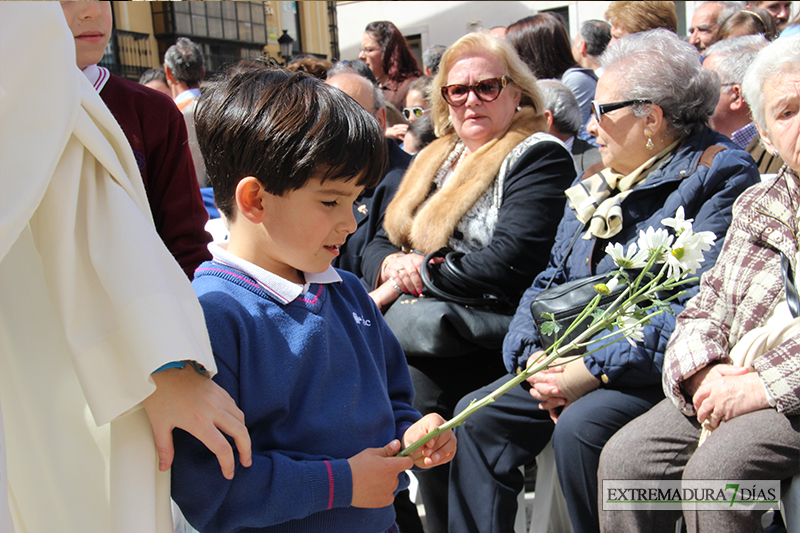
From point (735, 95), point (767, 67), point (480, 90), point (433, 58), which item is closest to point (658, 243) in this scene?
point (767, 67)

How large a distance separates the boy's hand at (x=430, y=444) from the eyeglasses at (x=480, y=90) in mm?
2020

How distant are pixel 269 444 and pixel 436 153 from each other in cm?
226

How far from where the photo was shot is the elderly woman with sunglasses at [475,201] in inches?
111

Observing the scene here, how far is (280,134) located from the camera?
1380 millimetres

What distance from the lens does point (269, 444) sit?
134 cm

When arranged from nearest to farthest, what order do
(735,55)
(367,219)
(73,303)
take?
(73,303), (367,219), (735,55)

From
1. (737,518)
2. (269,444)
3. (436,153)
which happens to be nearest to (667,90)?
(436,153)

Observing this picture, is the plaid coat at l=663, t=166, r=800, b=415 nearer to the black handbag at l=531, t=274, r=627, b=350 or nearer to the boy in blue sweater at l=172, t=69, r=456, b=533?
the black handbag at l=531, t=274, r=627, b=350

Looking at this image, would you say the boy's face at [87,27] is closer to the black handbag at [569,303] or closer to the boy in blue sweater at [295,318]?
the boy in blue sweater at [295,318]

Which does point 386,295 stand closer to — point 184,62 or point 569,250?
point 569,250

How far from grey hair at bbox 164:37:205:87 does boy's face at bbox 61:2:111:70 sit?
377 cm

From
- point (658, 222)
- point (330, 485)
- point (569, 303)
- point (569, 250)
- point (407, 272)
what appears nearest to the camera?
point (330, 485)

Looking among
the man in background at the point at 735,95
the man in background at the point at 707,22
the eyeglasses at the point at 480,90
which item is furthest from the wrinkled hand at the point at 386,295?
the man in background at the point at 707,22

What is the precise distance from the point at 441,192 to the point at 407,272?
1.36ft
